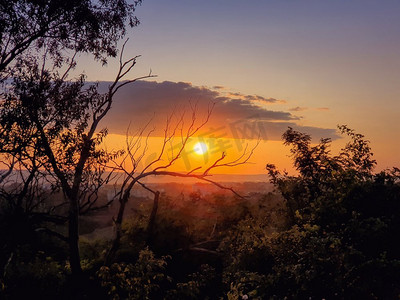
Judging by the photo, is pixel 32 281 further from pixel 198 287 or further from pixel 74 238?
pixel 198 287

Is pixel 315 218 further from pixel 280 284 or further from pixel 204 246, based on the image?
pixel 204 246

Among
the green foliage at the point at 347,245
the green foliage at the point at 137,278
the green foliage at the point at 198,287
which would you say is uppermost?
the green foliage at the point at 347,245

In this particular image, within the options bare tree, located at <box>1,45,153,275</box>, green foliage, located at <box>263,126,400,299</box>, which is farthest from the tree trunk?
green foliage, located at <box>263,126,400,299</box>

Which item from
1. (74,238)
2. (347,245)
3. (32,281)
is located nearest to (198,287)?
(74,238)

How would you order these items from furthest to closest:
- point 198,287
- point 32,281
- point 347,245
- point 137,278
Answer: point 198,287 < point 32,281 < point 137,278 < point 347,245

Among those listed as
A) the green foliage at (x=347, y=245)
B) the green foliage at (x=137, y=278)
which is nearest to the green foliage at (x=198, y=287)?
the green foliage at (x=137, y=278)

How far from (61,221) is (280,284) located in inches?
388

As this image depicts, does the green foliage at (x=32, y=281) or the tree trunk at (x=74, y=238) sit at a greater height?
the tree trunk at (x=74, y=238)

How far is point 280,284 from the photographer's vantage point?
33.6 feet

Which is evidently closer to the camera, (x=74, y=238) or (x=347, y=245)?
(x=347, y=245)

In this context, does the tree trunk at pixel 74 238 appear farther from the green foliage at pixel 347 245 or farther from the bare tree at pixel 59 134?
the green foliage at pixel 347 245

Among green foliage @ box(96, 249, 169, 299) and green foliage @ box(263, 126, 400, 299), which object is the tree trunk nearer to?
green foliage @ box(96, 249, 169, 299)

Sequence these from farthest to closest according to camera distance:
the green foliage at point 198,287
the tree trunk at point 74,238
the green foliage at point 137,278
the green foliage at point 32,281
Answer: the tree trunk at point 74,238 → the green foliage at point 32,281 → the green foliage at point 198,287 → the green foliage at point 137,278

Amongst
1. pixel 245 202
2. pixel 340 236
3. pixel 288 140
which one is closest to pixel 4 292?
pixel 340 236
